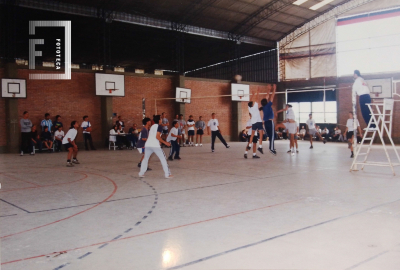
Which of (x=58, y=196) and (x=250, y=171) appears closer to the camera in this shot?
(x=58, y=196)

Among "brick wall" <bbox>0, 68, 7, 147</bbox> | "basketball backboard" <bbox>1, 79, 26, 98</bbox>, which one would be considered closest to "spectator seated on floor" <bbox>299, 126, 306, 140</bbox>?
"basketball backboard" <bbox>1, 79, 26, 98</bbox>

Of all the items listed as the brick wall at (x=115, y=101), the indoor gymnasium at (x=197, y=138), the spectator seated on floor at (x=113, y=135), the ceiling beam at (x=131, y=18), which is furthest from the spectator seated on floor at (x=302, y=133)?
the spectator seated on floor at (x=113, y=135)

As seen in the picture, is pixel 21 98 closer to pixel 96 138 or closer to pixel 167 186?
pixel 96 138

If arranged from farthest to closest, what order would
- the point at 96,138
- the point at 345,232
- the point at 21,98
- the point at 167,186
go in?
the point at 96,138 → the point at 21,98 → the point at 167,186 → the point at 345,232

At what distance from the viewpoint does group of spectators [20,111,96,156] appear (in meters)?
19.0

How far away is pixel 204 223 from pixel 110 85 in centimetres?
1921

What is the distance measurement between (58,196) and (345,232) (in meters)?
5.45

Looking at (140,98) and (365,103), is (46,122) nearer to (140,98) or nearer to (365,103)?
(140,98)

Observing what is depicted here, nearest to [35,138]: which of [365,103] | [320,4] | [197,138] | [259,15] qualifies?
[197,138]

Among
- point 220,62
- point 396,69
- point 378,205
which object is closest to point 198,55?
point 220,62

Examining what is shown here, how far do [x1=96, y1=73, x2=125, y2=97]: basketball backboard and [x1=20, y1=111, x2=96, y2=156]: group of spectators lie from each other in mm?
2300

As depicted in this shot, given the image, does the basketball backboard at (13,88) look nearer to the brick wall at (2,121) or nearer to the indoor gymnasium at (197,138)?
the indoor gymnasium at (197,138)

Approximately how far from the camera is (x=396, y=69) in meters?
25.7

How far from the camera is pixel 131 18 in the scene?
80.3ft
